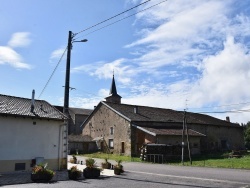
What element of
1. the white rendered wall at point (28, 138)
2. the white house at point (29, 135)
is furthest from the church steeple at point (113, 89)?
the white rendered wall at point (28, 138)

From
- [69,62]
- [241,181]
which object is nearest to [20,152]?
[69,62]

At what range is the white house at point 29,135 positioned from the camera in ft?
64.1

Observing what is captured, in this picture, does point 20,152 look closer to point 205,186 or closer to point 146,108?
point 205,186

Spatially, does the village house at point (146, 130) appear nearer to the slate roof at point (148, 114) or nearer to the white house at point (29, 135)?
the slate roof at point (148, 114)

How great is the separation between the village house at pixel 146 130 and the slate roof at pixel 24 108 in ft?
57.5

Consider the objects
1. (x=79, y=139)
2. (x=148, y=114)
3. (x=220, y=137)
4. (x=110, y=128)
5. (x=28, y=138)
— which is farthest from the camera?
(x=220, y=137)

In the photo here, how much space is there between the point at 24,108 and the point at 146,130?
20.4 meters

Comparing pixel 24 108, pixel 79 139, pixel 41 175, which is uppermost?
pixel 24 108

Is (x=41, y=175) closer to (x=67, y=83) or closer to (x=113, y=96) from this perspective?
(x=67, y=83)

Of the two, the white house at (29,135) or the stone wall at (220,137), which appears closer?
the white house at (29,135)

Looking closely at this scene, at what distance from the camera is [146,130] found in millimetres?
39344

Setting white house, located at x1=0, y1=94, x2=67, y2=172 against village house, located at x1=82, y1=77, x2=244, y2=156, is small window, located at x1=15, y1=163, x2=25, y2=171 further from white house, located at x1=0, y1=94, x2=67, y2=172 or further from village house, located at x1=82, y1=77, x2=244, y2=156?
village house, located at x1=82, y1=77, x2=244, y2=156

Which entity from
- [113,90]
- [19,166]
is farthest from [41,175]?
[113,90]

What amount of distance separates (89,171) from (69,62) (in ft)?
26.9
